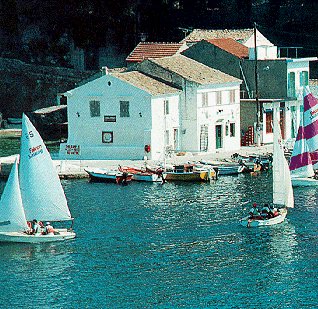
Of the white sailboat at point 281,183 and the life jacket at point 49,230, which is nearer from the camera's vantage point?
the life jacket at point 49,230

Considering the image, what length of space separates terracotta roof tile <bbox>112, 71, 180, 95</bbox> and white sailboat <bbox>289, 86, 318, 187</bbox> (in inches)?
531

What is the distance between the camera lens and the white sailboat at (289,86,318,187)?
11688 cm

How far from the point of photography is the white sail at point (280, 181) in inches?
4072

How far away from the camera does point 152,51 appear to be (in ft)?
484

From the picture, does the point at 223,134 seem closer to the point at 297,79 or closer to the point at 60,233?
the point at 297,79

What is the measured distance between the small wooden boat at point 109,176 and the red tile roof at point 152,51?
30.1 m

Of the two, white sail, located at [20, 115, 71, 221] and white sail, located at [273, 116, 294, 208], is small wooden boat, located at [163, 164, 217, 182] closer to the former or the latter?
white sail, located at [273, 116, 294, 208]

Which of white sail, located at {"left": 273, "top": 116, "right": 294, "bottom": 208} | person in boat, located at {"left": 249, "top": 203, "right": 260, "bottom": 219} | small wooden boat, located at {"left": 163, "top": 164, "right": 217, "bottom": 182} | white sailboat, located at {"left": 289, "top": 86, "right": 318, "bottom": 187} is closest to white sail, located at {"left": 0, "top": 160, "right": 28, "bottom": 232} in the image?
person in boat, located at {"left": 249, "top": 203, "right": 260, "bottom": 219}

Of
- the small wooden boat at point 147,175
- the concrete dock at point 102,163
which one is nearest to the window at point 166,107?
the concrete dock at point 102,163

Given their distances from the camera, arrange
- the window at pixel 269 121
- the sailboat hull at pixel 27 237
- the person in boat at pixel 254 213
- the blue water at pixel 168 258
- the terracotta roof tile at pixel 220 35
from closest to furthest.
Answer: the blue water at pixel 168 258
the sailboat hull at pixel 27 237
the person in boat at pixel 254 213
the window at pixel 269 121
the terracotta roof tile at pixel 220 35

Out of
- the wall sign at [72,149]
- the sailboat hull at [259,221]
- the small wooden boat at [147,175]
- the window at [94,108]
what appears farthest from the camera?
the window at [94,108]

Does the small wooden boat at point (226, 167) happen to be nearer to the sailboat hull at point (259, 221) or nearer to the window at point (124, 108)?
the window at point (124, 108)

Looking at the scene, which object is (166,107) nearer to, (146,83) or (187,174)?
(146,83)

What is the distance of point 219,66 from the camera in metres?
142
